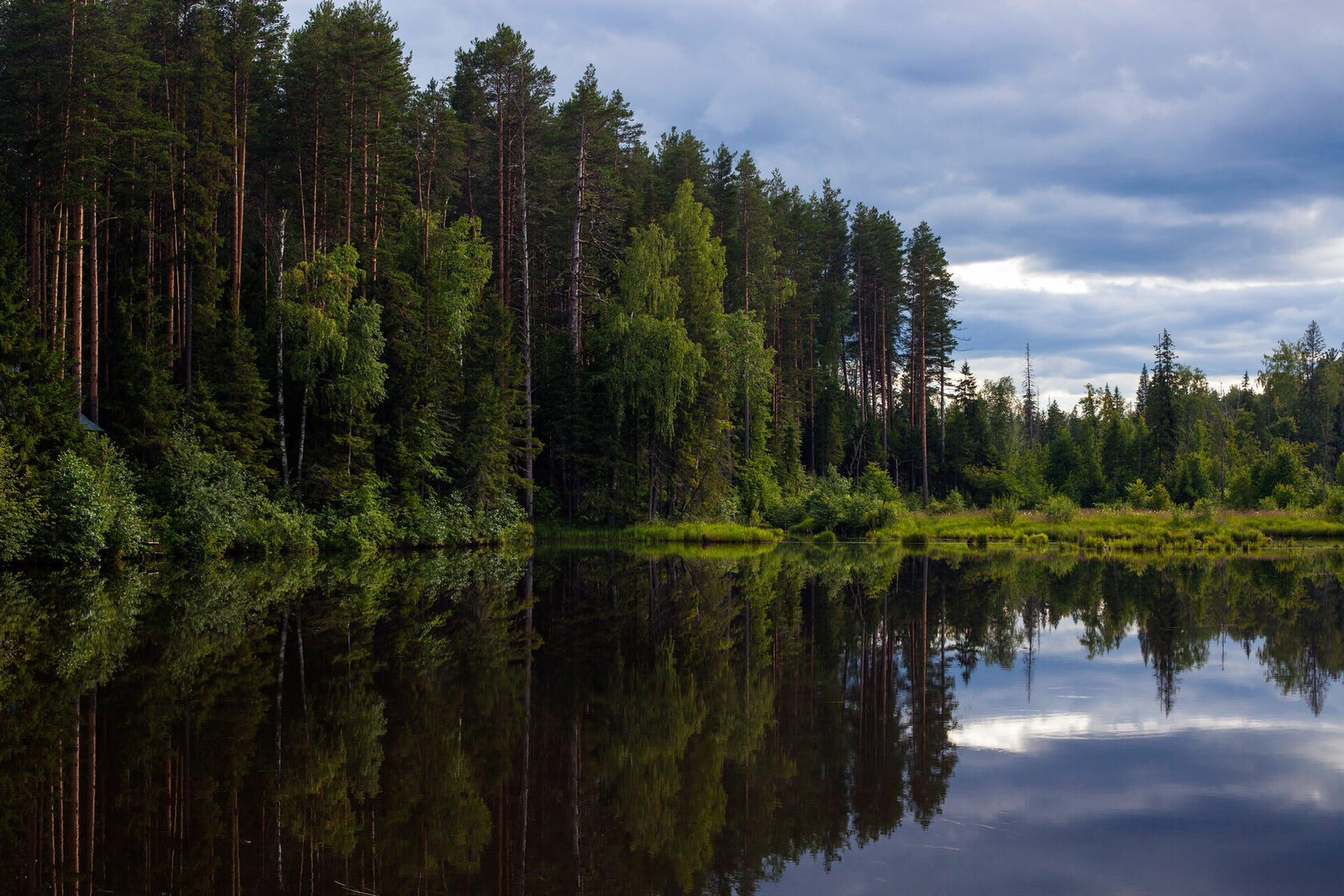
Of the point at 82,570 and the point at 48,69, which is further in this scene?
the point at 48,69

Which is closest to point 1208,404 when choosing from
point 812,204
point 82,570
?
point 812,204

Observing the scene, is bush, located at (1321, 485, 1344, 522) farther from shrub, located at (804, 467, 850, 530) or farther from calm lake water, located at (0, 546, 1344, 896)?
calm lake water, located at (0, 546, 1344, 896)

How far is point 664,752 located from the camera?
643 centimetres

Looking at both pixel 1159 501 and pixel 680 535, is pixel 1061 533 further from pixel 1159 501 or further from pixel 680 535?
pixel 1159 501

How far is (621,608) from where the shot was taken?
14820 mm

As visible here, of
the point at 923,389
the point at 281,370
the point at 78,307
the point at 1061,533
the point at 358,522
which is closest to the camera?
the point at 78,307

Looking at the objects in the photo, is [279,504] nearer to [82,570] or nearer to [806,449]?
[82,570]

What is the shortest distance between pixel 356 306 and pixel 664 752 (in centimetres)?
2612

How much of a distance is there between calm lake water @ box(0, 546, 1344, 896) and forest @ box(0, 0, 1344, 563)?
1261cm

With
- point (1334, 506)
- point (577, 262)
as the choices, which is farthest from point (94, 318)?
point (1334, 506)

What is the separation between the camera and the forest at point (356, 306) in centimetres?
2444

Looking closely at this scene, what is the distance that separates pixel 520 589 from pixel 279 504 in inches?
520

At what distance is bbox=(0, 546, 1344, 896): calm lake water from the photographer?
4574 millimetres

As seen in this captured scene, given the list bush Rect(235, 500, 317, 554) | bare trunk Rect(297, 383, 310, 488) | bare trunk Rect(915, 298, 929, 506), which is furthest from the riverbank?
bare trunk Rect(915, 298, 929, 506)
